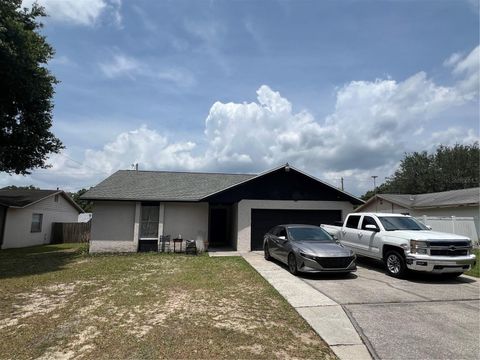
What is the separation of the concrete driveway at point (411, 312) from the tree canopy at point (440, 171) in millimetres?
38880

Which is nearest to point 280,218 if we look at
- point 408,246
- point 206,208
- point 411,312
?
point 206,208

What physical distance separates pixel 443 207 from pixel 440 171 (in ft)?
79.2

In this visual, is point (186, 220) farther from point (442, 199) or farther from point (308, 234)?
point (442, 199)

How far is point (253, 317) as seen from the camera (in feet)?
20.2

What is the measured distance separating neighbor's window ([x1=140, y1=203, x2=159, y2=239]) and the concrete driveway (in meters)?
9.42

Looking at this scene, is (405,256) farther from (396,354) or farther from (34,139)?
(34,139)

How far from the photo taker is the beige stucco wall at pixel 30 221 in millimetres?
21641

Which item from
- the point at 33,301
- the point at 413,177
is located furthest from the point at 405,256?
the point at 413,177

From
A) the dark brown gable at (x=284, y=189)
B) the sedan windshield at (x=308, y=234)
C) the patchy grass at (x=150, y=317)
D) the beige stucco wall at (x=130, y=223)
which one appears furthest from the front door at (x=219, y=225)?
the patchy grass at (x=150, y=317)

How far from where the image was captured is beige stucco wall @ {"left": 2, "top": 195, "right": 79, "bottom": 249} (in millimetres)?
21641

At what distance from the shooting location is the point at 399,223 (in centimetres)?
1121

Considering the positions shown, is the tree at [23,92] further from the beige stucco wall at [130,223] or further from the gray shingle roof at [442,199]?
the gray shingle roof at [442,199]

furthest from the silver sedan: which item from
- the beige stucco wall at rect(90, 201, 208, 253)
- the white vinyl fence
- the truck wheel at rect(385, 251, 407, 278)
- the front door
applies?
the white vinyl fence

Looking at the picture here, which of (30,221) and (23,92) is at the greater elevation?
(23,92)
